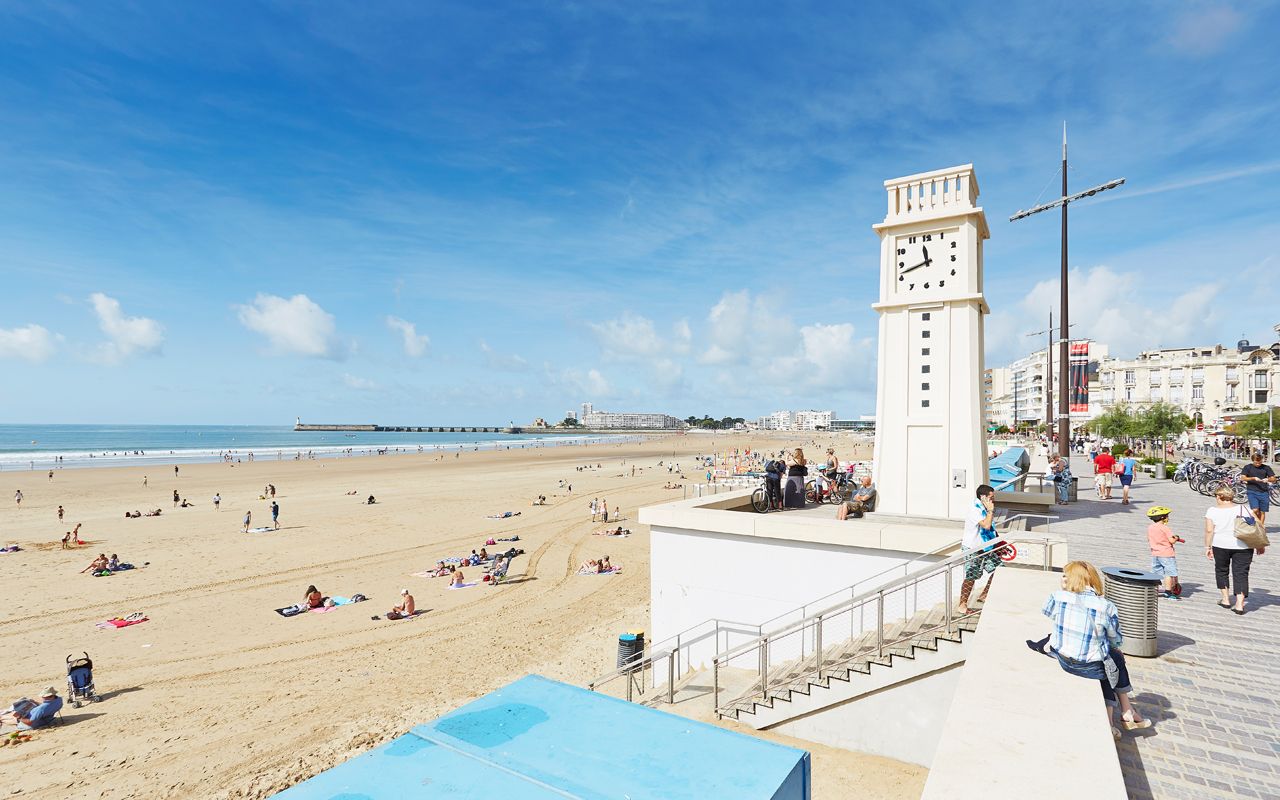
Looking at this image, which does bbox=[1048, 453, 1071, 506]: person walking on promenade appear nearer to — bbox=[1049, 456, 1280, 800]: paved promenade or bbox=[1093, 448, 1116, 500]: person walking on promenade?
bbox=[1093, 448, 1116, 500]: person walking on promenade

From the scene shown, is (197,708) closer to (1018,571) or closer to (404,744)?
(404,744)

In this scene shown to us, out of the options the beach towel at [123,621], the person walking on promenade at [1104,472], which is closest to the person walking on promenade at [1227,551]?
the person walking on promenade at [1104,472]

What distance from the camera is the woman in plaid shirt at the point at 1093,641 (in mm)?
4734

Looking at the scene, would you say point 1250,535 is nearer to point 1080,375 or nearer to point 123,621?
point 123,621

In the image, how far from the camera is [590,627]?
14984 millimetres

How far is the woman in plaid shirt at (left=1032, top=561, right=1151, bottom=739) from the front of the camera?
4.73 meters

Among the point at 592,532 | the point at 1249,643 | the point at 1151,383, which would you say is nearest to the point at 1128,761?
the point at 1249,643

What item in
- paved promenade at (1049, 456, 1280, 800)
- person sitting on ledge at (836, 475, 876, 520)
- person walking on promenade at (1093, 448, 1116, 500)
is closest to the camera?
paved promenade at (1049, 456, 1280, 800)

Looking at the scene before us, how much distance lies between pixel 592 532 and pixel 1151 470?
1042 inches

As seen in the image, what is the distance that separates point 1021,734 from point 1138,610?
3368mm

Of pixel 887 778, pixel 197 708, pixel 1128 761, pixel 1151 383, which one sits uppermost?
pixel 1151 383

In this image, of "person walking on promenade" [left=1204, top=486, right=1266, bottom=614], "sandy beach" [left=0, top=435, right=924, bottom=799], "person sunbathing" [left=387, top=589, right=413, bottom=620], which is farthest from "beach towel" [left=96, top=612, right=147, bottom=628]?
"person walking on promenade" [left=1204, top=486, right=1266, bottom=614]

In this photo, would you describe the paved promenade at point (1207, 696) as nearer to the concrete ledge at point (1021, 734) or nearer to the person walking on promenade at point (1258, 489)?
the concrete ledge at point (1021, 734)

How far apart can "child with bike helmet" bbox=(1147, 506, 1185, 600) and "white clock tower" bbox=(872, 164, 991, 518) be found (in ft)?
12.0
